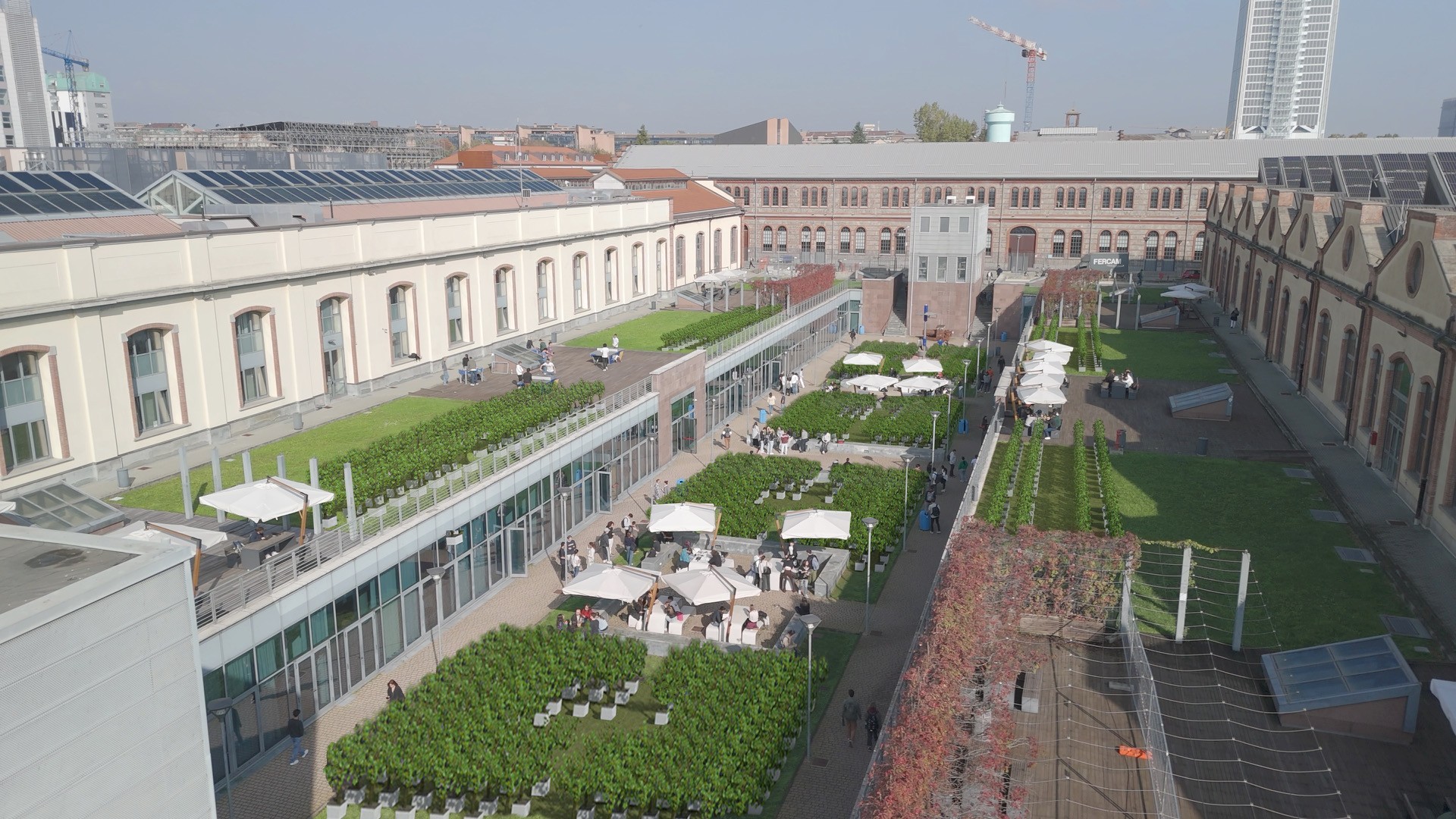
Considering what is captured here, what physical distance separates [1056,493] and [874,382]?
20.4m

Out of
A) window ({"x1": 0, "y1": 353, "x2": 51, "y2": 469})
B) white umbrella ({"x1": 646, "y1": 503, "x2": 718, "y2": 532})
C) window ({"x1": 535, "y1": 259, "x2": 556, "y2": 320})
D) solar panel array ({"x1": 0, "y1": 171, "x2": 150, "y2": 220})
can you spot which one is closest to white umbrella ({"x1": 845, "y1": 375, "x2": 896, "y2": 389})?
window ({"x1": 535, "y1": 259, "x2": 556, "y2": 320})

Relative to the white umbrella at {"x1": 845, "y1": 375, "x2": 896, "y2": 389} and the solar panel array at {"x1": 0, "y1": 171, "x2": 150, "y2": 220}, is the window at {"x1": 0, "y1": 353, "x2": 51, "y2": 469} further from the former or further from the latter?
the white umbrella at {"x1": 845, "y1": 375, "x2": 896, "y2": 389}

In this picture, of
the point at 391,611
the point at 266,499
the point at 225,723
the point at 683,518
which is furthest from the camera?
the point at 683,518

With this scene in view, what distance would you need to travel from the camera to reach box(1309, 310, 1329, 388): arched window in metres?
38.6

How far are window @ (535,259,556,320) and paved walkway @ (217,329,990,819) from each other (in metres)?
13.3

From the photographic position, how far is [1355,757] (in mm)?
16641

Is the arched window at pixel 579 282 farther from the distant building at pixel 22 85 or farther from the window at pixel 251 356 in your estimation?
the distant building at pixel 22 85

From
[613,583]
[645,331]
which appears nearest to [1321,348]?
[645,331]

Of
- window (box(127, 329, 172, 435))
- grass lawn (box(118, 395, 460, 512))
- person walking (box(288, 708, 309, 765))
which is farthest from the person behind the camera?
window (box(127, 329, 172, 435))

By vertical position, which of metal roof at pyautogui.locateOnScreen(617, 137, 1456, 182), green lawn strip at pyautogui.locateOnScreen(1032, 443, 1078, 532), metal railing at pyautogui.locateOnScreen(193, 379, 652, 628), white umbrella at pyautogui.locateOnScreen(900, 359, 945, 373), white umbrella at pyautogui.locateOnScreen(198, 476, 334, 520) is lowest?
white umbrella at pyautogui.locateOnScreen(900, 359, 945, 373)

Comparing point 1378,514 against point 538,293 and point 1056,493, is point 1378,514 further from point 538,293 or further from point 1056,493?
point 538,293

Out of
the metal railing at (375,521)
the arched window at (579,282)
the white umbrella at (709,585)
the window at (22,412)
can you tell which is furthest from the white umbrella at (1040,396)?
the window at (22,412)

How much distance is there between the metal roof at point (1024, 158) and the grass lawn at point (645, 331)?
37.7 m

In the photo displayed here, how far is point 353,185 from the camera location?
46.8 metres
